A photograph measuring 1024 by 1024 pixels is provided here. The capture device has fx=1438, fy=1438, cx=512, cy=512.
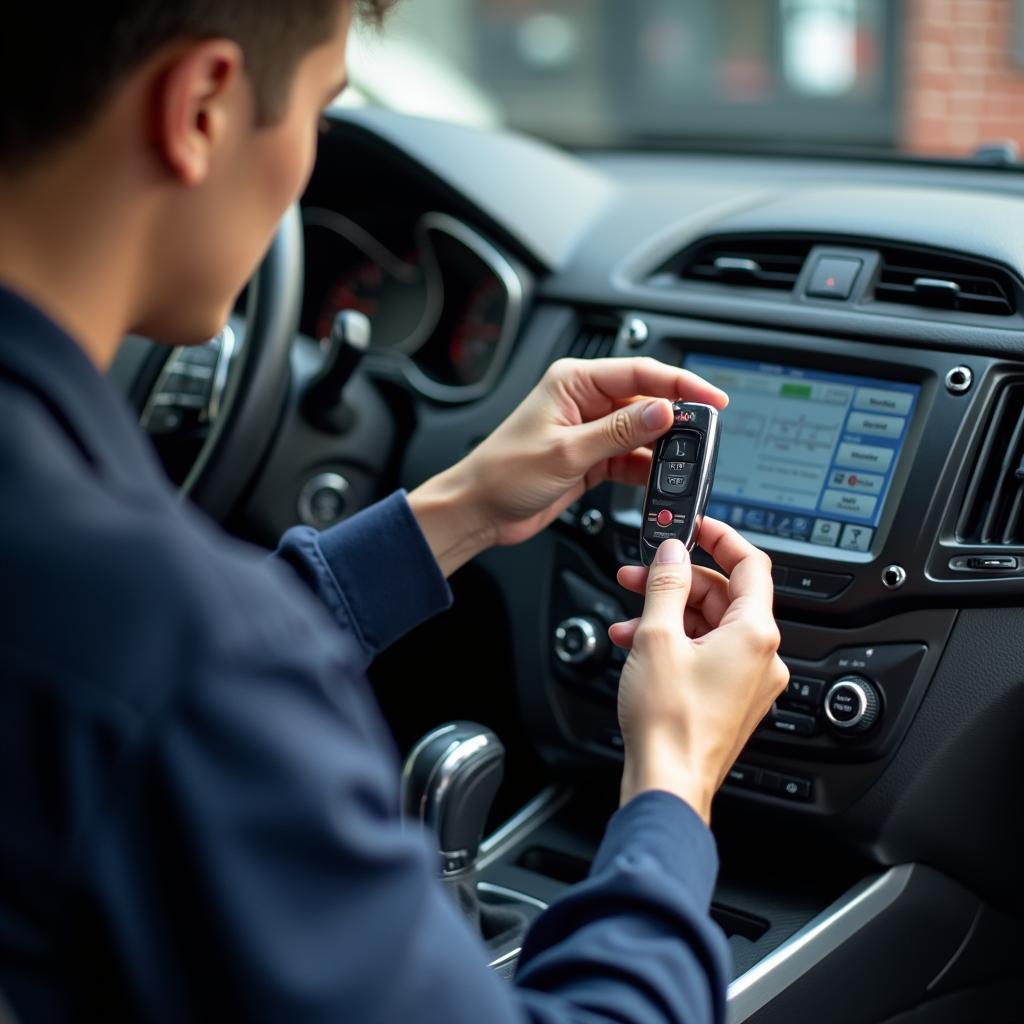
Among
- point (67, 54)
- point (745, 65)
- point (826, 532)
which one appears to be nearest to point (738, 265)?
point (826, 532)

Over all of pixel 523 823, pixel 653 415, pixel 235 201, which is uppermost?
pixel 235 201

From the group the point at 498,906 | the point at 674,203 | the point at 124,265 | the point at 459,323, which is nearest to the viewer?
the point at 124,265

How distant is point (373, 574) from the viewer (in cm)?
121

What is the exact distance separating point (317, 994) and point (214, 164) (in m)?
0.40

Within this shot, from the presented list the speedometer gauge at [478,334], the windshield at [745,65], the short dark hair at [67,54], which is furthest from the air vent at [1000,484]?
the windshield at [745,65]

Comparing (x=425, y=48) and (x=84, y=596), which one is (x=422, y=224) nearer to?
(x=84, y=596)

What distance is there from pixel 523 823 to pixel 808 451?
Result: 0.54 meters

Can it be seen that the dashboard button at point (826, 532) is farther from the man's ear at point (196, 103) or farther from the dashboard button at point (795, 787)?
the man's ear at point (196, 103)

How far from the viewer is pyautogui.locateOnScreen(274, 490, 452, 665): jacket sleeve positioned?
1.20m

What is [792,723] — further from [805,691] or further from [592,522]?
[592,522]

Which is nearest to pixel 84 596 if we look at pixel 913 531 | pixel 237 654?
pixel 237 654

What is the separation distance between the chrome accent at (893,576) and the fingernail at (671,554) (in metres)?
0.39

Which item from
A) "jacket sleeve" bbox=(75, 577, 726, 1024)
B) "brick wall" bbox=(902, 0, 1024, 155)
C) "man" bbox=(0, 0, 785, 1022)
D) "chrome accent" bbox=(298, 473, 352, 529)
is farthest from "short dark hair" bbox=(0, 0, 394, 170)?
"brick wall" bbox=(902, 0, 1024, 155)

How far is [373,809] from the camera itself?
0.64 metres
